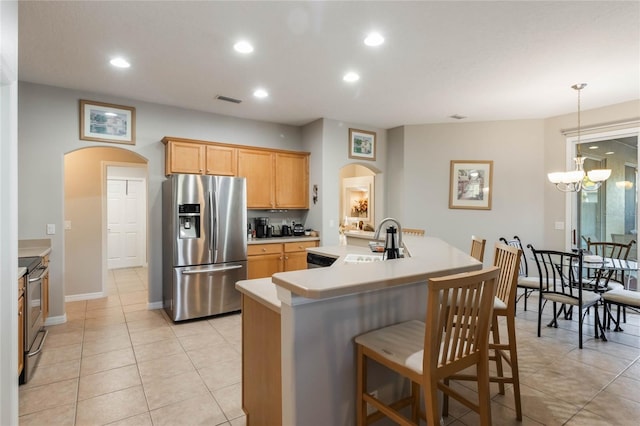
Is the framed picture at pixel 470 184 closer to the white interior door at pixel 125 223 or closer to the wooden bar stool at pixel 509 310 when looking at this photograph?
the wooden bar stool at pixel 509 310

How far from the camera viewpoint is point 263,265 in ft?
15.6

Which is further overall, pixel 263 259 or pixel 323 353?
pixel 263 259

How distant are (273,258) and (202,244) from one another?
1.10 meters

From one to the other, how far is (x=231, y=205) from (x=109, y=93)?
79.1 inches

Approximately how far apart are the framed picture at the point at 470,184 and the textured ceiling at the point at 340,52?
44.8 inches

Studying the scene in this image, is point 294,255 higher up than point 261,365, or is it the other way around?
point 294,255

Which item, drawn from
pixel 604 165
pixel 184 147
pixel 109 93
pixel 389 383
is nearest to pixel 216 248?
pixel 184 147

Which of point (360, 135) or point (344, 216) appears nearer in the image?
point (360, 135)

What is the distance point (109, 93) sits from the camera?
414cm

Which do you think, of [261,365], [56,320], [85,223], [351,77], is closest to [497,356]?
[261,365]

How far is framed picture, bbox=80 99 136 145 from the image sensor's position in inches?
160

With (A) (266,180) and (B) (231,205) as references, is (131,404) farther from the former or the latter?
(A) (266,180)

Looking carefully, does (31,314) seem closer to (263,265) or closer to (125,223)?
(263,265)

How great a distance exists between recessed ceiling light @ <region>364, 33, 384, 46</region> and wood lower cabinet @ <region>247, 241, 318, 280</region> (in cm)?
291
